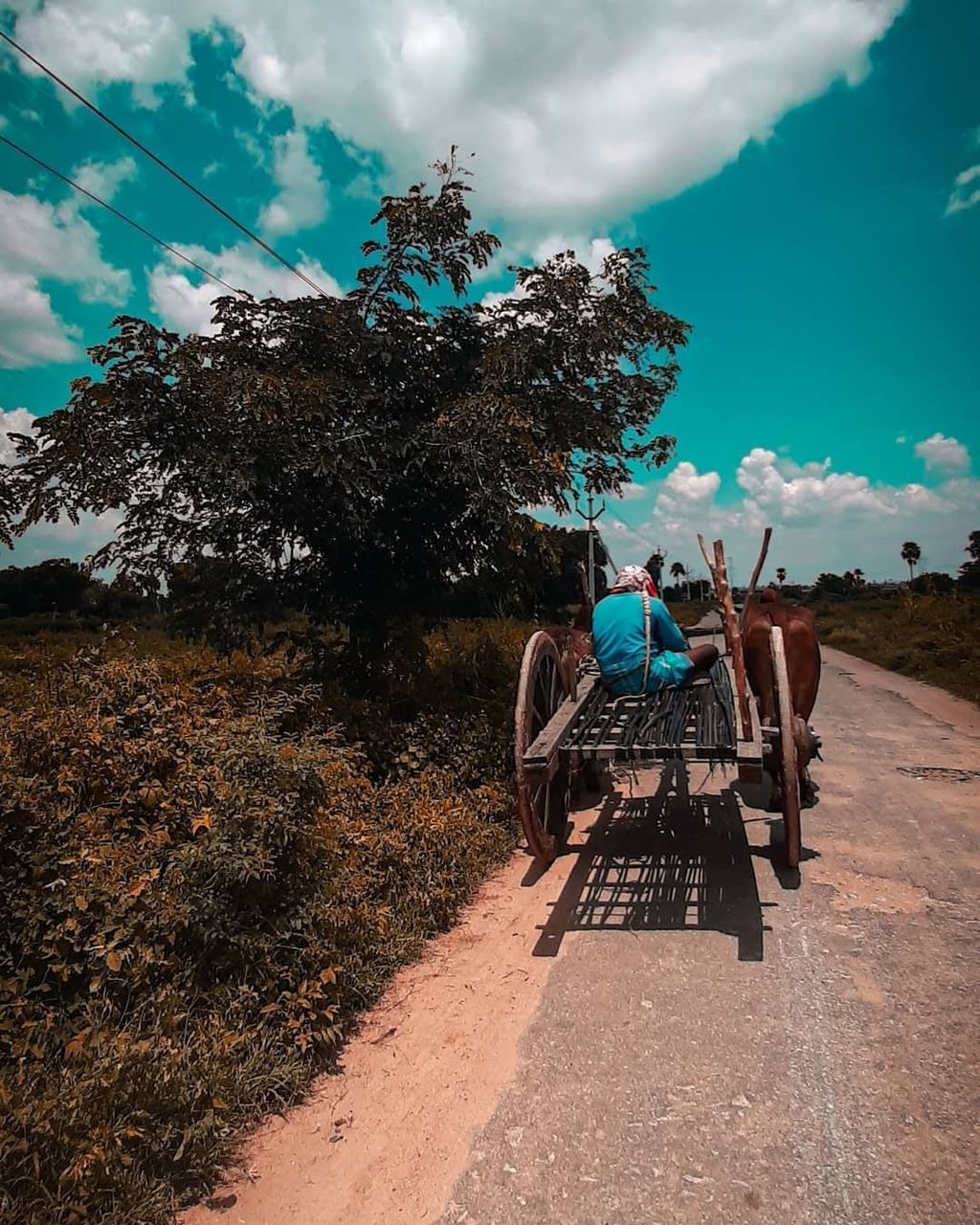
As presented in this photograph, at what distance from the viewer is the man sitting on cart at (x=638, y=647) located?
16.3 feet

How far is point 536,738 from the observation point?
4.65m

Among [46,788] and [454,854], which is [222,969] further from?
[454,854]

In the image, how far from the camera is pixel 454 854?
4.73 meters

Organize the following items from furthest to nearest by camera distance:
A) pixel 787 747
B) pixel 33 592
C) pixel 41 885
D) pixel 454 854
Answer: pixel 33 592
pixel 454 854
pixel 787 747
pixel 41 885

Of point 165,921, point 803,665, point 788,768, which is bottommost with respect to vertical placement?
point 165,921

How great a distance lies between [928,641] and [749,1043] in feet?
53.6

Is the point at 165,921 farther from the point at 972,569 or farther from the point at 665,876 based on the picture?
the point at 972,569

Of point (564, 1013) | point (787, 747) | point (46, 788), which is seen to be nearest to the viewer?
point (564, 1013)

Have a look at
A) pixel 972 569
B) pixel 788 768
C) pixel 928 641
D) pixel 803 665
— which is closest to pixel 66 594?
pixel 803 665

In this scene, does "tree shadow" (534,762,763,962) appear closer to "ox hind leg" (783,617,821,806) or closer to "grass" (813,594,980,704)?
"ox hind leg" (783,617,821,806)

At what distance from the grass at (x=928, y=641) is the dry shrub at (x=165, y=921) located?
10.5 m

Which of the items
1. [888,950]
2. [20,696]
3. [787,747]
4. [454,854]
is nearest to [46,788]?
[20,696]

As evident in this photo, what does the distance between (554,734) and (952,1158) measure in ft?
7.86

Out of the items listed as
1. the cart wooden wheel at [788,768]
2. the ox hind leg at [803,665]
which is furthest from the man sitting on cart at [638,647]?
the ox hind leg at [803,665]
